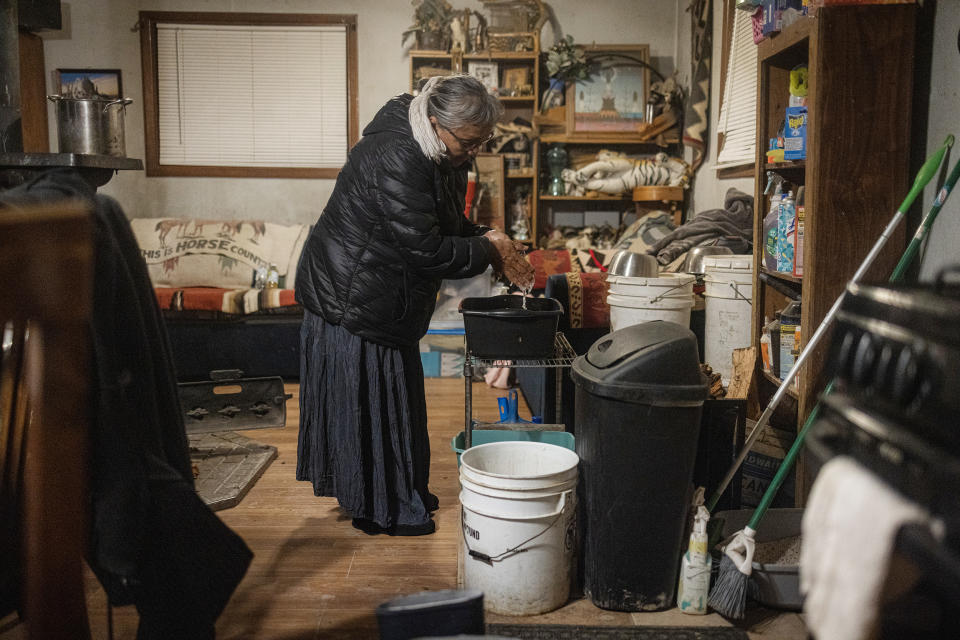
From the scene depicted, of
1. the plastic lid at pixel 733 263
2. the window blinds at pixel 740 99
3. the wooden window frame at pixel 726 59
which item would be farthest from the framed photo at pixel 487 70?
the plastic lid at pixel 733 263

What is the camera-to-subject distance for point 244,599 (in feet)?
7.01

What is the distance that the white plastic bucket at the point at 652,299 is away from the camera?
3.07 m

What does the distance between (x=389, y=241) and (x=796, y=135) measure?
1.35m

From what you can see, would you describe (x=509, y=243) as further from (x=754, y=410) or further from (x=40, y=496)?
(x=40, y=496)

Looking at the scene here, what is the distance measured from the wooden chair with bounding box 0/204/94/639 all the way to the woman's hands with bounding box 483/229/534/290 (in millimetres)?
1533

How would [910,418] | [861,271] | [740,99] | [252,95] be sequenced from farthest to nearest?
[252,95] < [740,99] < [861,271] < [910,418]

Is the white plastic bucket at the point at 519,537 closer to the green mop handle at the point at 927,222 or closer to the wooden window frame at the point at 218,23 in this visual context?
the green mop handle at the point at 927,222

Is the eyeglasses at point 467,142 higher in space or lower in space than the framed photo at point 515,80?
lower

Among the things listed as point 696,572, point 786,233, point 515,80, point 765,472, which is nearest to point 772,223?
point 786,233

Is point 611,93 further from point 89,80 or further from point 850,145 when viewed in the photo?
point 89,80

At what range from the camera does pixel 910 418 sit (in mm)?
936

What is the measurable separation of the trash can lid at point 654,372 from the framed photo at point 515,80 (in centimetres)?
427

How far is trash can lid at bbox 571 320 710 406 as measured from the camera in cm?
190

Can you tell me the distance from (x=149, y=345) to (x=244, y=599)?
1108mm
